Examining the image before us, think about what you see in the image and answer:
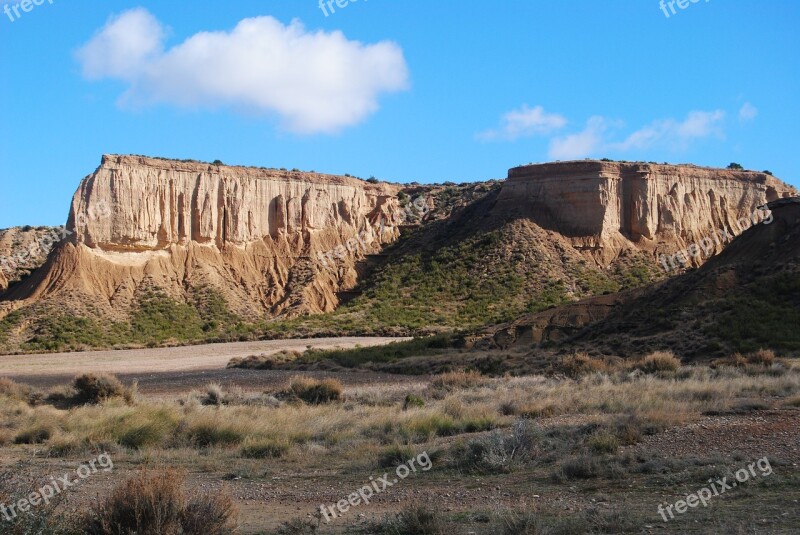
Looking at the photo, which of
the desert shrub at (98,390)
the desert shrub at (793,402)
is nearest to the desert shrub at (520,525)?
the desert shrub at (793,402)

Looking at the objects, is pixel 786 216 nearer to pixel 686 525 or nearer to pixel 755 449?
pixel 755 449

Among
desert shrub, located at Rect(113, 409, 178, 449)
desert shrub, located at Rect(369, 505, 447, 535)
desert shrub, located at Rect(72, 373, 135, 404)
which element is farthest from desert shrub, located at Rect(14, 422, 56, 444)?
desert shrub, located at Rect(369, 505, 447, 535)

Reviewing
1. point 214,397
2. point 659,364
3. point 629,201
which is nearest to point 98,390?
point 214,397

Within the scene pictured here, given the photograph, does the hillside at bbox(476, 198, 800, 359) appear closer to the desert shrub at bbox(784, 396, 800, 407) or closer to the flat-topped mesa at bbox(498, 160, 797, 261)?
the desert shrub at bbox(784, 396, 800, 407)

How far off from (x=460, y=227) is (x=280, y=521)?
67378 mm

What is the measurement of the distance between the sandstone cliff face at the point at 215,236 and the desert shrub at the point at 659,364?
144ft

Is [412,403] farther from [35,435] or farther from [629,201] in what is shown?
[629,201]

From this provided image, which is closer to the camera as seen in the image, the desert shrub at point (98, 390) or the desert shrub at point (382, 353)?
the desert shrub at point (98, 390)

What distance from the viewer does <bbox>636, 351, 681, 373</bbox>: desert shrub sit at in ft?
76.6

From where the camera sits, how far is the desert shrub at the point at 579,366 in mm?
24328

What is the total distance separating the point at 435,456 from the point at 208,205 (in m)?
61.3

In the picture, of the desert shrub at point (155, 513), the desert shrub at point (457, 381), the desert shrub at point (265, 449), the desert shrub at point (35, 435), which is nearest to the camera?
the desert shrub at point (155, 513)

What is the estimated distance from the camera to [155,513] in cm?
760

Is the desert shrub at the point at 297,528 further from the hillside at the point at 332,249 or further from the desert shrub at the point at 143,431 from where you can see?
the hillside at the point at 332,249
